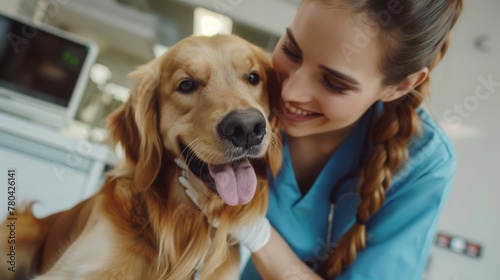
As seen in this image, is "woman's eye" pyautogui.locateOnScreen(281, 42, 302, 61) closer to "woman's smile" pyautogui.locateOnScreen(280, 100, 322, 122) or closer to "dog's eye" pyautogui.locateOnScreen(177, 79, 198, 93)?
"woman's smile" pyautogui.locateOnScreen(280, 100, 322, 122)

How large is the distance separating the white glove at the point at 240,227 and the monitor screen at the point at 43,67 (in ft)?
0.82

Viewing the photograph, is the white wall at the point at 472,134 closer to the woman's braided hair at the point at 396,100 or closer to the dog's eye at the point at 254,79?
the woman's braided hair at the point at 396,100

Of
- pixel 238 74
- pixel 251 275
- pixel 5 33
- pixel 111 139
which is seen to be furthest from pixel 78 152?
pixel 251 275

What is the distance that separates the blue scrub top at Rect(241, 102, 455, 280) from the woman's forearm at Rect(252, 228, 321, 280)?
1cm

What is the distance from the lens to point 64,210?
76cm

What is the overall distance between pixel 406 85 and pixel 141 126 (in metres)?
0.58

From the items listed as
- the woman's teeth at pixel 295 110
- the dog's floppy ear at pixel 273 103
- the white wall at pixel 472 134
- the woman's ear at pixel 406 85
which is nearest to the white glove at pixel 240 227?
the dog's floppy ear at pixel 273 103

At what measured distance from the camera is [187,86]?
2.52 feet

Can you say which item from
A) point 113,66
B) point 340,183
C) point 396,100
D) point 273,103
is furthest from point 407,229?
point 113,66

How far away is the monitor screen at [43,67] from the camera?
68cm

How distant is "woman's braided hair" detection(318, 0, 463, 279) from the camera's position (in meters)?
0.71

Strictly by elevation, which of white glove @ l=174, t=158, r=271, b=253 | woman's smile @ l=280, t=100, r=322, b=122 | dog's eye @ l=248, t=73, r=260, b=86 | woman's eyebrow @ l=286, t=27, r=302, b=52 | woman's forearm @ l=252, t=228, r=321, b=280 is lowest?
woman's forearm @ l=252, t=228, r=321, b=280

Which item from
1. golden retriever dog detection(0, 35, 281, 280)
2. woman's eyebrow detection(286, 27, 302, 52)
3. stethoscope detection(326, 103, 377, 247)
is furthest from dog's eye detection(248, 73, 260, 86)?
stethoscope detection(326, 103, 377, 247)

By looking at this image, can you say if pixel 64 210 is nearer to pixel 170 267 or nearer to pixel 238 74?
pixel 170 267
